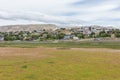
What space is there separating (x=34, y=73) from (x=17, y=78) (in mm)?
3081

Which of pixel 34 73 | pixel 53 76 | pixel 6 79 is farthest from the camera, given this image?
pixel 34 73

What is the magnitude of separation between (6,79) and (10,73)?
357cm

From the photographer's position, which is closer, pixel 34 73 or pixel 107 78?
pixel 107 78

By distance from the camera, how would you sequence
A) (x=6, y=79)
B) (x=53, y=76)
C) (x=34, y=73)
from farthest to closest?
(x=34, y=73) → (x=53, y=76) → (x=6, y=79)

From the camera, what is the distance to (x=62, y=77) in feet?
82.8

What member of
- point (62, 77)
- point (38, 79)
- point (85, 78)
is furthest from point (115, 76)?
point (38, 79)

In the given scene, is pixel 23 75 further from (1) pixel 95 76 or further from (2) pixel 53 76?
(1) pixel 95 76

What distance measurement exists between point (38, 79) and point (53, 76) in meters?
2.06

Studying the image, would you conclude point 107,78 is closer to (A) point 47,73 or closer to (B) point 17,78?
(A) point 47,73

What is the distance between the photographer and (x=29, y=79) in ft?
78.8

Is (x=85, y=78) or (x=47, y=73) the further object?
(x=47, y=73)

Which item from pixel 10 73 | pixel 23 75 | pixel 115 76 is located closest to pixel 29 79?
pixel 23 75

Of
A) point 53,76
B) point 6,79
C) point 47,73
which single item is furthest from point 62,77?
point 6,79

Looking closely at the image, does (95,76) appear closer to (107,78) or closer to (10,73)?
(107,78)
